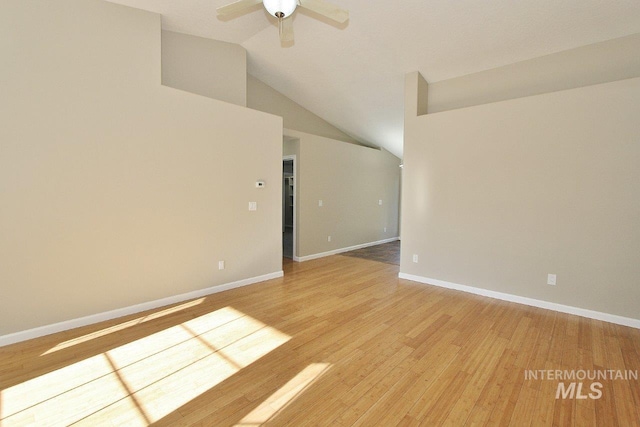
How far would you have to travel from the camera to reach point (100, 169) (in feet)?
9.93

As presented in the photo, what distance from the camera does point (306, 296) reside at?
12.8 ft

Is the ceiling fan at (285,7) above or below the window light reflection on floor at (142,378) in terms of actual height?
above

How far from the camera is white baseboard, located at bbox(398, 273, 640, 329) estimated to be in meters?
3.12

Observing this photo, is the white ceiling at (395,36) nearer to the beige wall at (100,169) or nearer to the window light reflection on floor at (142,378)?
the beige wall at (100,169)

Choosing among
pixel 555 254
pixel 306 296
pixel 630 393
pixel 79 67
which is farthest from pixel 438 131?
pixel 79 67

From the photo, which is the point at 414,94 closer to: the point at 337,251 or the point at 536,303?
the point at 536,303

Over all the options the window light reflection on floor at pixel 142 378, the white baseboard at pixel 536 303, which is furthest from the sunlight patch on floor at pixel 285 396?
the white baseboard at pixel 536 303

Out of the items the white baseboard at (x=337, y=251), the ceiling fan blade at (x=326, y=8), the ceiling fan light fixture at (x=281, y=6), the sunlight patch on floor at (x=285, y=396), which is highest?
the ceiling fan blade at (x=326, y=8)

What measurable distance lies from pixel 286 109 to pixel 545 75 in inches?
168

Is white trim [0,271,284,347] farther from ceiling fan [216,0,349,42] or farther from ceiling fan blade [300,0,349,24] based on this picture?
ceiling fan blade [300,0,349,24]

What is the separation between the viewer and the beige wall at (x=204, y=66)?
152 inches

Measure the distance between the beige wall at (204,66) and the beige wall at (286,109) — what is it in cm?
75

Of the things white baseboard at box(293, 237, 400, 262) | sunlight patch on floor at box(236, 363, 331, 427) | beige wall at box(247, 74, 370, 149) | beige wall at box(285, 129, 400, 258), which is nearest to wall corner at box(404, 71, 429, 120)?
beige wall at box(285, 129, 400, 258)

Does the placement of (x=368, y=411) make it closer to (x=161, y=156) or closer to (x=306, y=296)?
(x=306, y=296)
